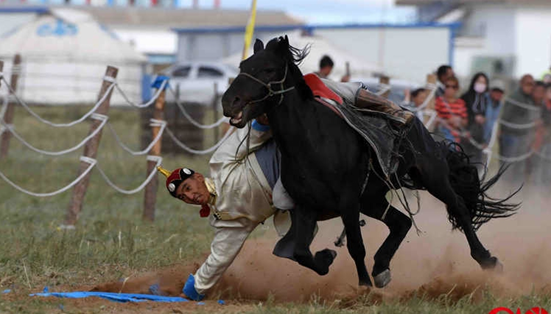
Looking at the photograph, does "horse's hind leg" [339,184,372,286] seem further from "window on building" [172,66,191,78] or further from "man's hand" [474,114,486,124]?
"window on building" [172,66,191,78]

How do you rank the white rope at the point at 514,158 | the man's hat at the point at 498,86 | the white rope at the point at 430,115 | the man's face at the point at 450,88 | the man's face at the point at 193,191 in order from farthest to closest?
the white rope at the point at 514,158
the man's hat at the point at 498,86
the white rope at the point at 430,115
the man's face at the point at 450,88
the man's face at the point at 193,191

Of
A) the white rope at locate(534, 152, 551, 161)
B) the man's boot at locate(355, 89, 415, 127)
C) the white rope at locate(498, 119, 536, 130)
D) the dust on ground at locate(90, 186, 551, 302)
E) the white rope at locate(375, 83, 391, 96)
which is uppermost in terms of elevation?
the man's boot at locate(355, 89, 415, 127)

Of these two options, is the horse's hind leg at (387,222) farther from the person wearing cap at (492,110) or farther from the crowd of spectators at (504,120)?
the person wearing cap at (492,110)

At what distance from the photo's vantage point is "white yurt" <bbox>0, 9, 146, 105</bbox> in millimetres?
30905

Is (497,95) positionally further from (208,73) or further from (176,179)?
(208,73)

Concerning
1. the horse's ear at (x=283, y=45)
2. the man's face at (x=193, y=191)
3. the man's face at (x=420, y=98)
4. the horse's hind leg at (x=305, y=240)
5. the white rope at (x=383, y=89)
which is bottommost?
the horse's hind leg at (x=305, y=240)

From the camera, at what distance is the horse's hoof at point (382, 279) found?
22.3 ft

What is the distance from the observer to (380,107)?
7016 mm

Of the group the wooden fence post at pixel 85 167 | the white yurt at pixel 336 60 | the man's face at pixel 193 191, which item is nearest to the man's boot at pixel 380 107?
the man's face at pixel 193 191

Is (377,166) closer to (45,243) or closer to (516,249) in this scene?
(516,249)

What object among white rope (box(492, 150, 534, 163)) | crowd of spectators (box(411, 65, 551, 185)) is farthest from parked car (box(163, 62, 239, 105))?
white rope (box(492, 150, 534, 163))

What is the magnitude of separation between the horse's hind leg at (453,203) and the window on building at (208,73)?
21.7 metres

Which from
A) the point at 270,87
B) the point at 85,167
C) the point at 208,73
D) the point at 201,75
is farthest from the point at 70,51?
the point at 270,87

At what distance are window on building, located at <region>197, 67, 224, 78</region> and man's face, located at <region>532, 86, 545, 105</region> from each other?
1393cm
